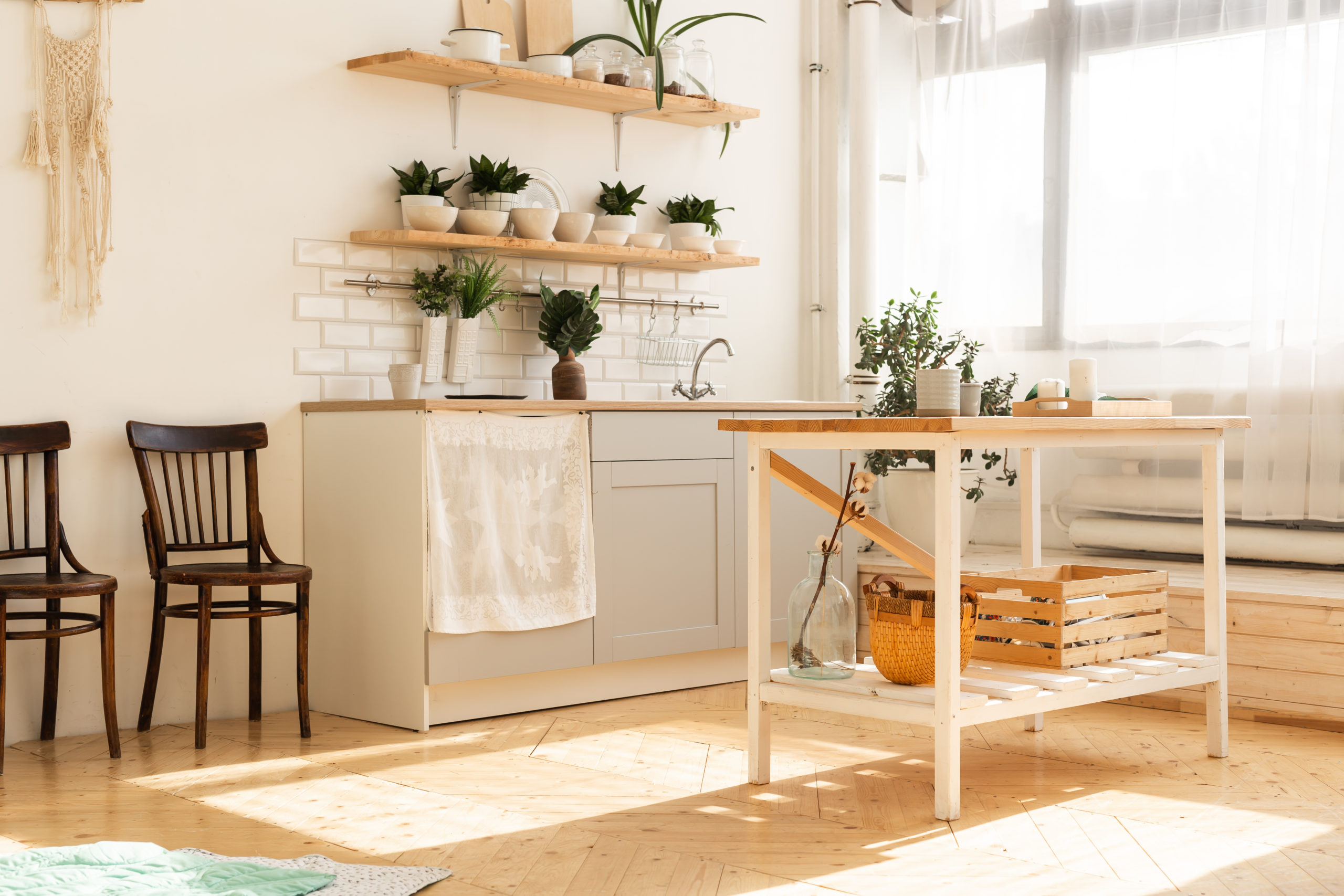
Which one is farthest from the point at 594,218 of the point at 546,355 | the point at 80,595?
the point at 80,595

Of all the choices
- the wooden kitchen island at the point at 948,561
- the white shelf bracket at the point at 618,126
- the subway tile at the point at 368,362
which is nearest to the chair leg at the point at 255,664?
the subway tile at the point at 368,362

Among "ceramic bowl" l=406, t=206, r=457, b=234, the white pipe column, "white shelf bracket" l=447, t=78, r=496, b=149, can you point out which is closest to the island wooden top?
"ceramic bowl" l=406, t=206, r=457, b=234

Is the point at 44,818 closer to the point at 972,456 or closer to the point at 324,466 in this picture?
the point at 324,466

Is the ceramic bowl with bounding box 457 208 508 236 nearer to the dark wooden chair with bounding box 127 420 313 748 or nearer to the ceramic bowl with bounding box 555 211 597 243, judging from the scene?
the ceramic bowl with bounding box 555 211 597 243

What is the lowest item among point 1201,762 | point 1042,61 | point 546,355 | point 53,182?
point 1201,762

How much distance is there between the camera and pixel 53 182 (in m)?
3.77

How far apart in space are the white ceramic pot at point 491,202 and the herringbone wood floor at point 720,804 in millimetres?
1652

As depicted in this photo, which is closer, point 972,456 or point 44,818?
Answer: point 44,818

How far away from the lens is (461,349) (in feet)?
14.5

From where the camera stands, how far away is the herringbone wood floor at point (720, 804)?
2.52 metres

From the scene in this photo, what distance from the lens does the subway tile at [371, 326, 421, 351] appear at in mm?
4379

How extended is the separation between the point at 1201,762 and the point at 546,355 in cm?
250

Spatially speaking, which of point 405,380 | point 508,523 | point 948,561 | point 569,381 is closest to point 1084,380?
point 948,561

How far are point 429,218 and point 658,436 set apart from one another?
987 mm
